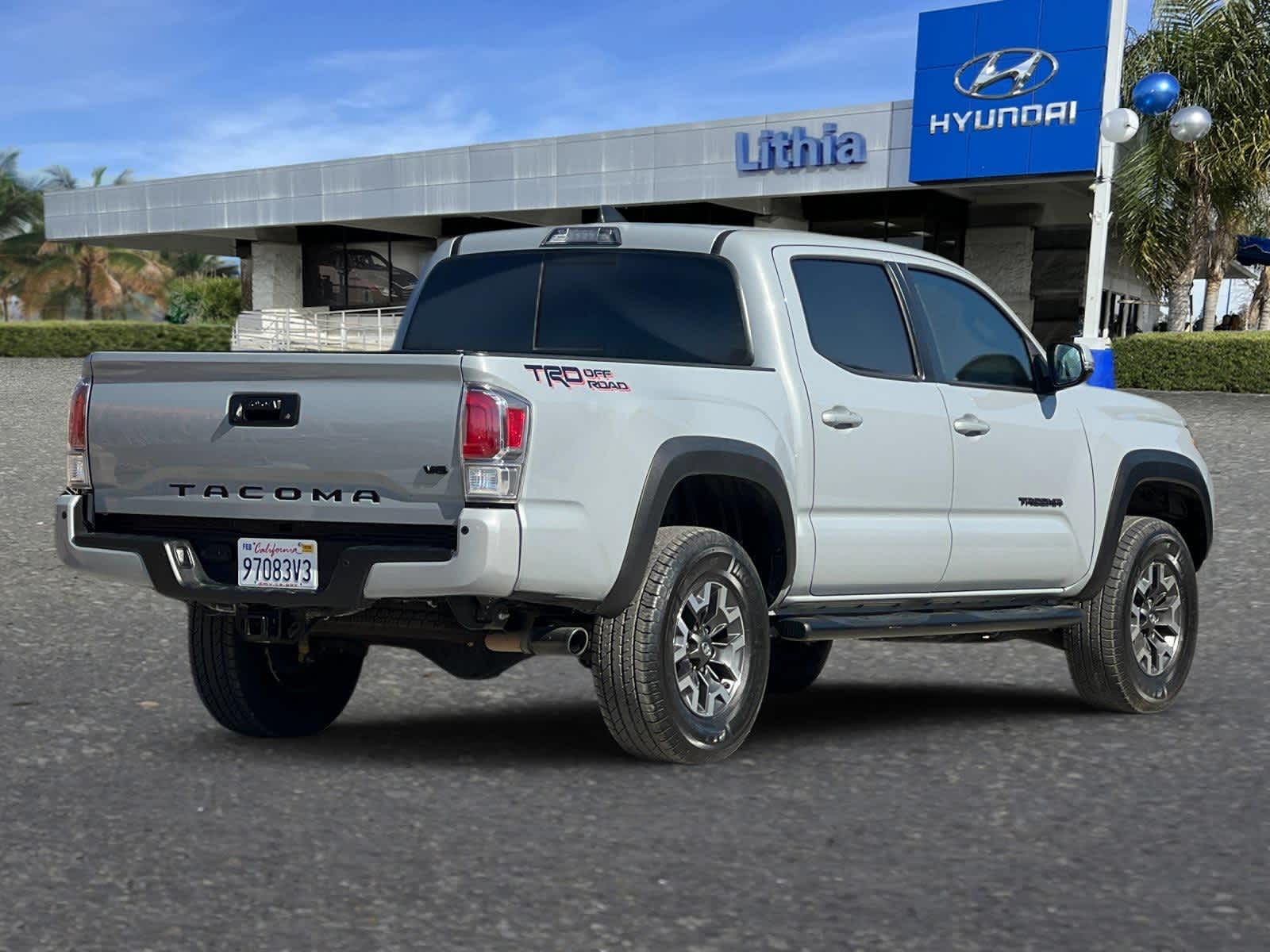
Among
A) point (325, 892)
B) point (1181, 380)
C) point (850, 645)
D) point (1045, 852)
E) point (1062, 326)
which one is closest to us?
point (325, 892)

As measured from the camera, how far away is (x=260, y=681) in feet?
21.2

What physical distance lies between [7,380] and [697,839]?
101 ft

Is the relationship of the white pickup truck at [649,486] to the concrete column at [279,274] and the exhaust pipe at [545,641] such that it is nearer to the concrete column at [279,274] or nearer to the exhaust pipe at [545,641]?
the exhaust pipe at [545,641]

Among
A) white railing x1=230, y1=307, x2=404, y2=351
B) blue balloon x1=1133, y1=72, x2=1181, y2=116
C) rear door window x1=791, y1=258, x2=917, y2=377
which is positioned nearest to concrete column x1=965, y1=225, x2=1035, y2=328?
white railing x1=230, y1=307, x2=404, y2=351

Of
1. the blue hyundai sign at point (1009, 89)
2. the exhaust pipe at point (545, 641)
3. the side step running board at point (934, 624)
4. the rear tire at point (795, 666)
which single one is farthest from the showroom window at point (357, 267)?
the exhaust pipe at point (545, 641)

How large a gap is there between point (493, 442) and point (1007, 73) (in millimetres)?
29338

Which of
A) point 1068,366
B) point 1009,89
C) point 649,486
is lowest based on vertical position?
point 649,486

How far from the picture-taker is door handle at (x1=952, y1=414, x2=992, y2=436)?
683 cm

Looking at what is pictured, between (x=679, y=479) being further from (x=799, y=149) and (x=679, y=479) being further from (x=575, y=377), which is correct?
(x=799, y=149)

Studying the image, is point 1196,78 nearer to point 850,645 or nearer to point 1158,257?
point 1158,257

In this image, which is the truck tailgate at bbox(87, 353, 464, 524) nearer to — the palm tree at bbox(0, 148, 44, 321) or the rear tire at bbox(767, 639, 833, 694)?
the rear tire at bbox(767, 639, 833, 694)

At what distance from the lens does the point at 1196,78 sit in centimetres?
2891

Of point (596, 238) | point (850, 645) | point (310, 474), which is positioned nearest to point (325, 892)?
point (310, 474)

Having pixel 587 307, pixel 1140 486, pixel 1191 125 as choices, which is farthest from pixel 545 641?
pixel 1191 125
